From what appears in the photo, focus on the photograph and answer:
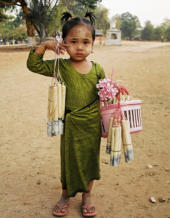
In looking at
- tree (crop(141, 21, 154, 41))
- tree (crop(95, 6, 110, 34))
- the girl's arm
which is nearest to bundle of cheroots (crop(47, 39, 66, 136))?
the girl's arm

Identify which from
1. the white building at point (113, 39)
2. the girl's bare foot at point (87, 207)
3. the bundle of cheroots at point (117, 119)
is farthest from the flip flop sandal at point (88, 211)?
the white building at point (113, 39)

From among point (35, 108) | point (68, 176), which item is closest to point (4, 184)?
point (68, 176)

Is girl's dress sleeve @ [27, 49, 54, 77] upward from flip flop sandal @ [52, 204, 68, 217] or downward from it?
upward

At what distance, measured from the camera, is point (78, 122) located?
2.00m

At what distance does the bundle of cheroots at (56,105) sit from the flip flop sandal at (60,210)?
805 mm

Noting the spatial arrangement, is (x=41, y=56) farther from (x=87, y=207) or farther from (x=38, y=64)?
(x=87, y=207)

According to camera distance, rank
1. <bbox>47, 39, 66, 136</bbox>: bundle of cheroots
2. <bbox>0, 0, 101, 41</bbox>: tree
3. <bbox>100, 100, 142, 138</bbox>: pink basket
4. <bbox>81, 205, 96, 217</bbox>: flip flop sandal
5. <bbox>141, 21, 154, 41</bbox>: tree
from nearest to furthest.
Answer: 1. <bbox>47, 39, 66, 136</bbox>: bundle of cheroots
2. <bbox>100, 100, 142, 138</bbox>: pink basket
3. <bbox>81, 205, 96, 217</bbox>: flip flop sandal
4. <bbox>0, 0, 101, 41</bbox>: tree
5. <bbox>141, 21, 154, 41</bbox>: tree

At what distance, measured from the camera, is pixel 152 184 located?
2723 millimetres

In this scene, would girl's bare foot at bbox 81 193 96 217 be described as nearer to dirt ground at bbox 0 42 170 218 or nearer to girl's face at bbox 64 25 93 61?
dirt ground at bbox 0 42 170 218

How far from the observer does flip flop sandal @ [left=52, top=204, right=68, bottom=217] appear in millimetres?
2231

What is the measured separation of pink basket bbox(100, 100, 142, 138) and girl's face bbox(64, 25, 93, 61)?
18.6 inches

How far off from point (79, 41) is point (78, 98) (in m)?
0.44

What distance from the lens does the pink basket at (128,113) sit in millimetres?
1948

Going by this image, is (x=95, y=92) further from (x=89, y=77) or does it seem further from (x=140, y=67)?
(x=140, y=67)
